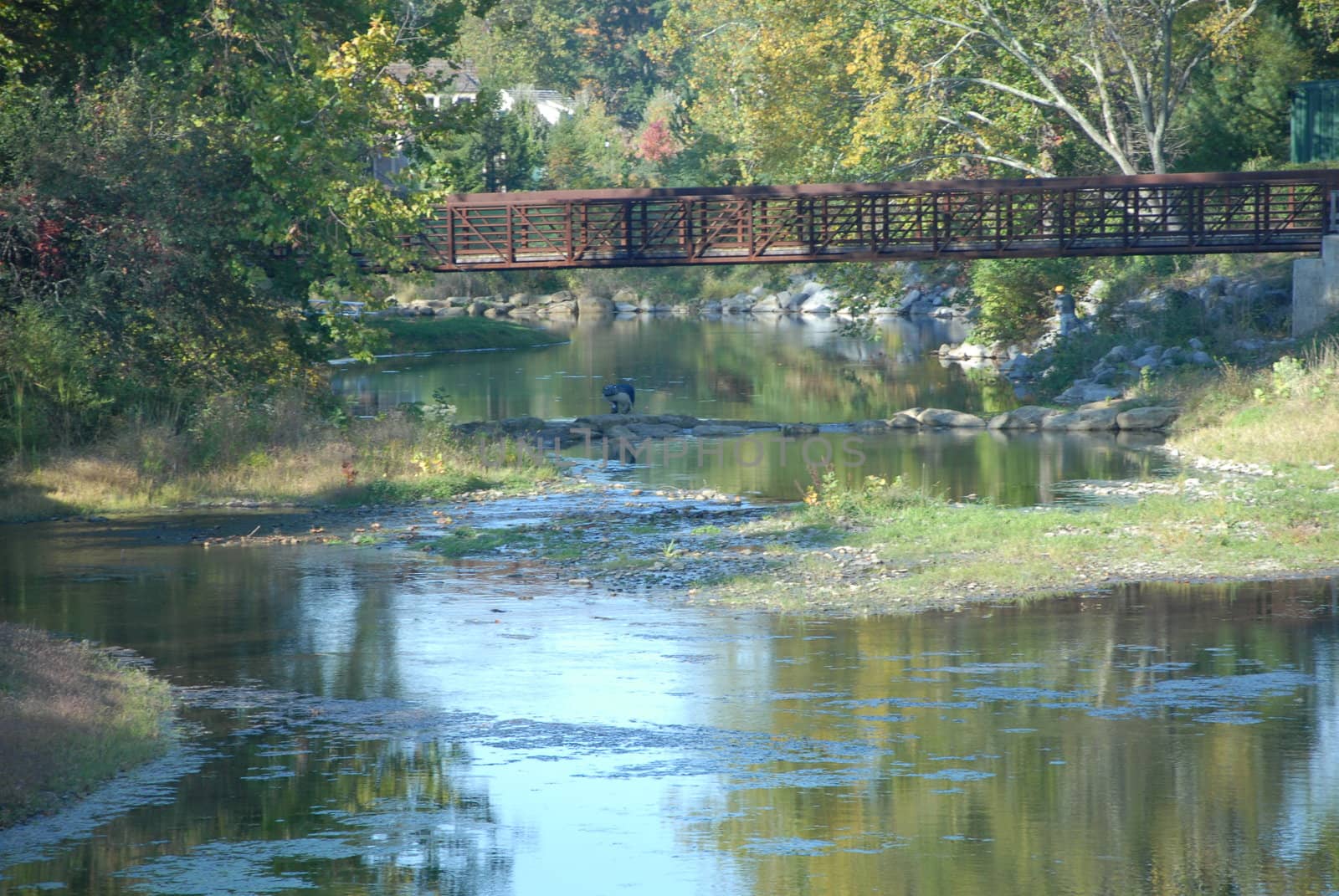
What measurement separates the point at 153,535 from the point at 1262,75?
117 ft

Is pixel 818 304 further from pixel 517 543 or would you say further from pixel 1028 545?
pixel 1028 545

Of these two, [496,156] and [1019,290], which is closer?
[1019,290]

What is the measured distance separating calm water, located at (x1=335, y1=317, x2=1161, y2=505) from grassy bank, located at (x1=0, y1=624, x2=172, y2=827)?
14.1 metres

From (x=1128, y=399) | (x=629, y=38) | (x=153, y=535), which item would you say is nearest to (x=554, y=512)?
(x=153, y=535)

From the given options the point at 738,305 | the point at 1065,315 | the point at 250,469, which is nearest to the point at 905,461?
the point at 250,469

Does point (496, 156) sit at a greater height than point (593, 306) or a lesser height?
greater

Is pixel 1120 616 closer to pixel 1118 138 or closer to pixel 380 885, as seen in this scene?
pixel 380 885

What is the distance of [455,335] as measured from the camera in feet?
204

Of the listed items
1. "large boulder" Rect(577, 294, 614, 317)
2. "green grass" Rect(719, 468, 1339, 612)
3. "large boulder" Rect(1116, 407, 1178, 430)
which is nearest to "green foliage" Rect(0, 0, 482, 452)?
"green grass" Rect(719, 468, 1339, 612)

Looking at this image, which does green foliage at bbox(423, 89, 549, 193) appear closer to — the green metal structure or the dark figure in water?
the dark figure in water

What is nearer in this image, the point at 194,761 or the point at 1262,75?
the point at 194,761

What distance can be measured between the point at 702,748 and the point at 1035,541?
868 centimetres

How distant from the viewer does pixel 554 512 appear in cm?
2406

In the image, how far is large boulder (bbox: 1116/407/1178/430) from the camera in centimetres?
3431
